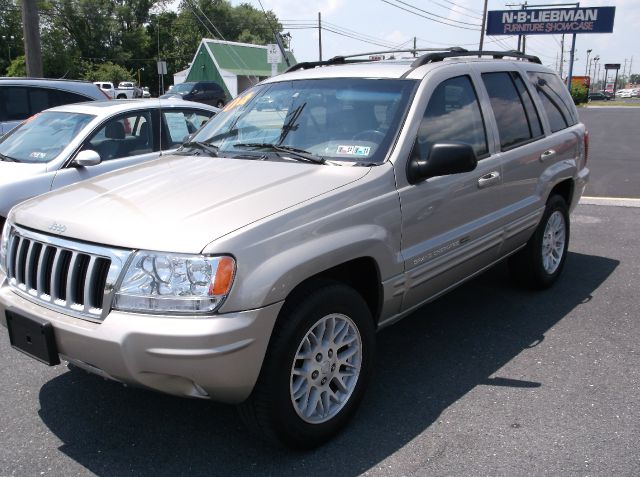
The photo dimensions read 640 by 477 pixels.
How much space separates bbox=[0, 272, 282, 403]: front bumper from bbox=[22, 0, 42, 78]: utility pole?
36.9 feet

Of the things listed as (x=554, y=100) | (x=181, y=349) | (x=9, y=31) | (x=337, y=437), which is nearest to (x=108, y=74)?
(x=9, y=31)

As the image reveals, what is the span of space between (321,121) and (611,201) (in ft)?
21.4

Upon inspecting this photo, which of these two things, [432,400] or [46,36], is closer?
[432,400]

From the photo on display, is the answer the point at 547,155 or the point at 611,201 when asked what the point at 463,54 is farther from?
the point at 611,201

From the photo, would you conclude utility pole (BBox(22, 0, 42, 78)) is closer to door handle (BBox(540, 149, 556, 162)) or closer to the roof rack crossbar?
the roof rack crossbar

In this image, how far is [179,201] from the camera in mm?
2984

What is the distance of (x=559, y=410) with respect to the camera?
132 inches

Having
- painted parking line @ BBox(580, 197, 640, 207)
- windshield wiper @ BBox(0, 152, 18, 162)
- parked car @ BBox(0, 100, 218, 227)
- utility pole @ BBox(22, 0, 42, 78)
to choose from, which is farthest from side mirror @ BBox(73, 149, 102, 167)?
utility pole @ BBox(22, 0, 42, 78)

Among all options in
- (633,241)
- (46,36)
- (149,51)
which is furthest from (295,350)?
(149,51)

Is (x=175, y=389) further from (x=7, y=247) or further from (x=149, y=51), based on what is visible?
(x=149, y=51)

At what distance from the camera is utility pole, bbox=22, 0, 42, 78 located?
12.0 meters

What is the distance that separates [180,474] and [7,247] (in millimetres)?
1469

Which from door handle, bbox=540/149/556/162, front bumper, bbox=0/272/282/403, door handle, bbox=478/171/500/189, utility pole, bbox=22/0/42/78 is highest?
utility pole, bbox=22/0/42/78

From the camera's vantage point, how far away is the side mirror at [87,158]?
5898 millimetres
